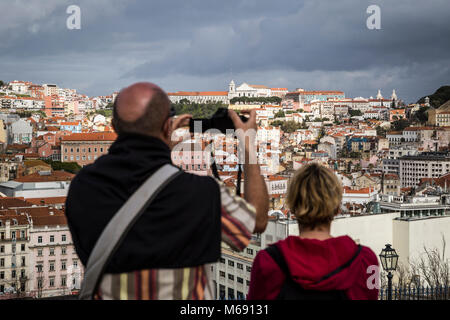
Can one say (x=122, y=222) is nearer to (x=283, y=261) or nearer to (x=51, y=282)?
(x=283, y=261)

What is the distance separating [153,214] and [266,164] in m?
29.7

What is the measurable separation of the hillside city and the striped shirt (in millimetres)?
140

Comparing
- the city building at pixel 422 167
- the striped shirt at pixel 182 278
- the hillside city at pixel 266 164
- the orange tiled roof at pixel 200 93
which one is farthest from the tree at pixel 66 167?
the orange tiled roof at pixel 200 93

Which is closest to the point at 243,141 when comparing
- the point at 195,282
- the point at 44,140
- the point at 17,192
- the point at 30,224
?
the point at 195,282

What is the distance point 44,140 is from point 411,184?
2355 centimetres

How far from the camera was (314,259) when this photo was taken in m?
0.97

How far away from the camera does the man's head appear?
2.86 feet

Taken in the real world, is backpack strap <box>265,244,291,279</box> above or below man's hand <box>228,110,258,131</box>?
below

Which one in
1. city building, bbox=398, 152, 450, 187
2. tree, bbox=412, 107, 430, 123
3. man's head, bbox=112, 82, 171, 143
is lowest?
city building, bbox=398, 152, 450, 187

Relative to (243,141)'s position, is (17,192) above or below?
below

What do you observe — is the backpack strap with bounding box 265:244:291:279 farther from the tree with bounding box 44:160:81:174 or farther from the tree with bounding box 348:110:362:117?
the tree with bounding box 348:110:362:117

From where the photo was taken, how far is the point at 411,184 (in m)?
34.5

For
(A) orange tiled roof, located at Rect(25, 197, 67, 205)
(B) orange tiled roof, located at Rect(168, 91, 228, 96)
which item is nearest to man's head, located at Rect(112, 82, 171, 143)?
(A) orange tiled roof, located at Rect(25, 197, 67, 205)
